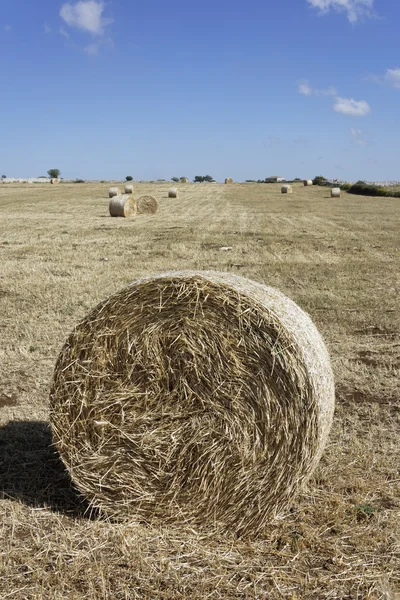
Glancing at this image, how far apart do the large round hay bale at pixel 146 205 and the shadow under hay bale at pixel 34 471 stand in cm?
2155

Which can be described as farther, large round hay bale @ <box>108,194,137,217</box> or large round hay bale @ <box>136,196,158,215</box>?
large round hay bale @ <box>136,196,158,215</box>

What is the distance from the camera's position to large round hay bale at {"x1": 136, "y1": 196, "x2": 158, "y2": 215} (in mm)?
26531

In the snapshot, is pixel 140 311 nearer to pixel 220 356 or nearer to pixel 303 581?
pixel 220 356

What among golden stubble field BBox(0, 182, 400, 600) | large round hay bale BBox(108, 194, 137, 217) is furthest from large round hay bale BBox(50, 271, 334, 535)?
large round hay bale BBox(108, 194, 137, 217)

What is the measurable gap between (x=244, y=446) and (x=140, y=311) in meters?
1.13

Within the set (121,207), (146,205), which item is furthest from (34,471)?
(146,205)

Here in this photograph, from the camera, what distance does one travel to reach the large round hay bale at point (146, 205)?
1045 inches

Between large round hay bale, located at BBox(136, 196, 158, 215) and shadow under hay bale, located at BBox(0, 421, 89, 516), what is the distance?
21551 mm

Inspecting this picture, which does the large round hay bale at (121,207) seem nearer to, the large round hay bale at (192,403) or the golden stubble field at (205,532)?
the golden stubble field at (205,532)

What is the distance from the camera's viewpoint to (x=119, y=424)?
4234 mm

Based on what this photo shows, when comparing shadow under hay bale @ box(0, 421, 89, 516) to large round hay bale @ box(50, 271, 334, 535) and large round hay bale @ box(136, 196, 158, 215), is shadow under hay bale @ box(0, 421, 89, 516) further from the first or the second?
large round hay bale @ box(136, 196, 158, 215)

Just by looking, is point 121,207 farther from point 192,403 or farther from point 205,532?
point 205,532

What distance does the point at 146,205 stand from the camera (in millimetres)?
26719

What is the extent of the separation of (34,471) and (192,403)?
4.90ft
